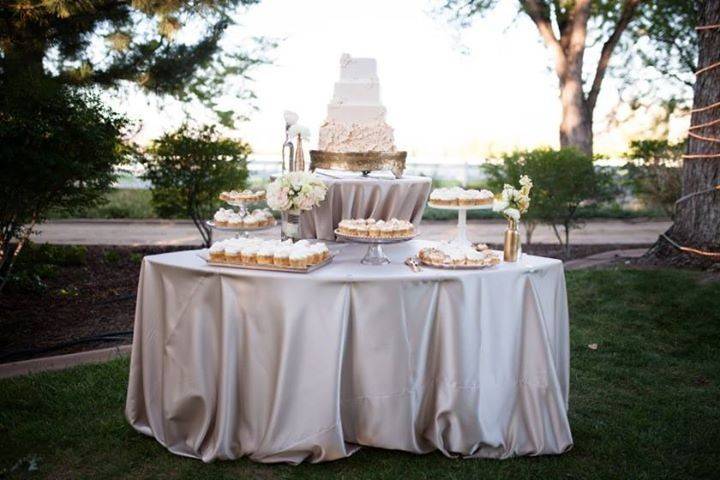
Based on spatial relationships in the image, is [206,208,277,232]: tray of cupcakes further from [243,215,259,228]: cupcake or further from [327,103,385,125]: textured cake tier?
[327,103,385,125]: textured cake tier

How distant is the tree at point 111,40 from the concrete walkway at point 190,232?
3.26 metres

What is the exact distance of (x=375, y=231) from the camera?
387 centimetres

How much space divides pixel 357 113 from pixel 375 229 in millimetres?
1047

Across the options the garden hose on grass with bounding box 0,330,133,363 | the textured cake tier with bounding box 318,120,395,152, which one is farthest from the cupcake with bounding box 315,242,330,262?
the garden hose on grass with bounding box 0,330,133,363

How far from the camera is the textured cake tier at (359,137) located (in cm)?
458

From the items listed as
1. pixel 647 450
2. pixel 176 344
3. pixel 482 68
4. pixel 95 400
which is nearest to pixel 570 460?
pixel 647 450

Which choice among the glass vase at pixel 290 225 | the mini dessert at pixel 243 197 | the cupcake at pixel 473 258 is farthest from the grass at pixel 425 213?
the cupcake at pixel 473 258

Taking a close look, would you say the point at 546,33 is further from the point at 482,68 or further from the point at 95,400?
the point at 95,400

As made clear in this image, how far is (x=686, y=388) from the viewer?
16.6 feet

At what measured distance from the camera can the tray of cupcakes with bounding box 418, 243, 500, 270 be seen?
3.76m

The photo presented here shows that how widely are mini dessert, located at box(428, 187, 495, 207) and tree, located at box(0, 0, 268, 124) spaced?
482cm

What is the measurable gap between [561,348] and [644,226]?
1181cm

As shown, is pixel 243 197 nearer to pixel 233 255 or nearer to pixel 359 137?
pixel 359 137

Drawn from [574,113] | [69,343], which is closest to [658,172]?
[574,113]
